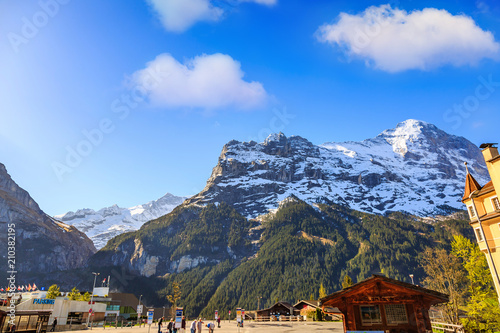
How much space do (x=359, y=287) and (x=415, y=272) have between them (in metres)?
151

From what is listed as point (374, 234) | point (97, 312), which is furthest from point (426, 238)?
point (97, 312)

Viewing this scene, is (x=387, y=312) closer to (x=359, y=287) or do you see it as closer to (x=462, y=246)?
(x=359, y=287)

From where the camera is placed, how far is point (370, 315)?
65.7ft

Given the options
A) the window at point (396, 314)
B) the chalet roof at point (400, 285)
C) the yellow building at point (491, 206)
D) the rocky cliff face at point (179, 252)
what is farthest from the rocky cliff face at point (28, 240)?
the yellow building at point (491, 206)

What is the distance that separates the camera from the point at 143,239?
198 meters

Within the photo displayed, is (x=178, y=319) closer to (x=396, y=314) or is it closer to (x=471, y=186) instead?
(x=396, y=314)

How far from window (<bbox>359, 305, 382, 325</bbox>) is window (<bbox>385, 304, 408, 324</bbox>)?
2.00 feet

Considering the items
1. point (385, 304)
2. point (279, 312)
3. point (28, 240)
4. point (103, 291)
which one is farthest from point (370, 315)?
point (28, 240)

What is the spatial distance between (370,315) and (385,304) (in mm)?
1275

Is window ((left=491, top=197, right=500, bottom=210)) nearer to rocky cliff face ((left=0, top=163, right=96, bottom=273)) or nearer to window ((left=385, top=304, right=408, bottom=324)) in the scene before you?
window ((left=385, top=304, right=408, bottom=324))

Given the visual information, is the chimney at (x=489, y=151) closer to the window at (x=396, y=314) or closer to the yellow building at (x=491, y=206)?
the yellow building at (x=491, y=206)

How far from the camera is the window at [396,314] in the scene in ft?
64.1

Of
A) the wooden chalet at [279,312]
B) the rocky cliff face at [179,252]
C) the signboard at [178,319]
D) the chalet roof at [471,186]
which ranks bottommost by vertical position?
the wooden chalet at [279,312]

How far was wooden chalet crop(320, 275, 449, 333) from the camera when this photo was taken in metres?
19.0
